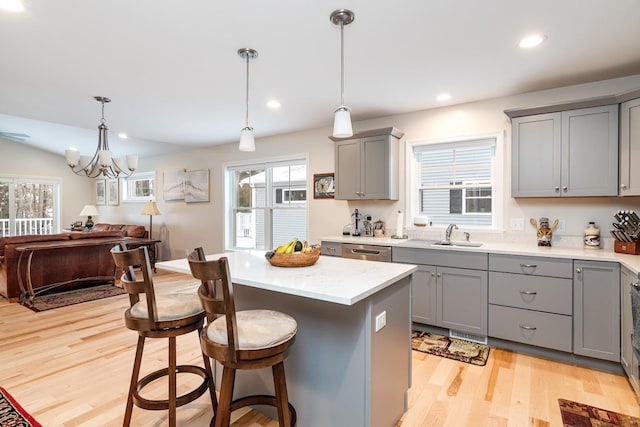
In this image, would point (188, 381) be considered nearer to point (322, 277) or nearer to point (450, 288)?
point (322, 277)

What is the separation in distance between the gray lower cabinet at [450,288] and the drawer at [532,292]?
0.10m

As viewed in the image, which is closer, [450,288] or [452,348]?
[452,348]

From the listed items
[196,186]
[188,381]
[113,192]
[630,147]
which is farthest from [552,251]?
[113,192]

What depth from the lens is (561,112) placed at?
9.55 ft

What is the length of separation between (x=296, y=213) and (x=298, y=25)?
10.6 feet

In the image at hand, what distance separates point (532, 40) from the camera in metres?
2.29

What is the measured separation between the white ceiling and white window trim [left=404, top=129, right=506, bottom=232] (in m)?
0.40

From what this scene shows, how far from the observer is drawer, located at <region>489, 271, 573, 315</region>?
105 inches

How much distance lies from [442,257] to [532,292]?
78 centimetres

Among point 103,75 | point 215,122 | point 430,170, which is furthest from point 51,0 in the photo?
point 430,170

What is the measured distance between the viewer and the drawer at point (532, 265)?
2674mm

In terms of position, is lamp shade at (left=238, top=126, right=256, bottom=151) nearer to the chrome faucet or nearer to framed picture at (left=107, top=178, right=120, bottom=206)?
the chrome faucet

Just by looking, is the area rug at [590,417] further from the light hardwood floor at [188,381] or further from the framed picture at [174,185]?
the framed picture at [174,185]

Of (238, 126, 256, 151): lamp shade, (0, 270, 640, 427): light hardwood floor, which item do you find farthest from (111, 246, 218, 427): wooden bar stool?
(238, 126, 256, 151): lamp shade
